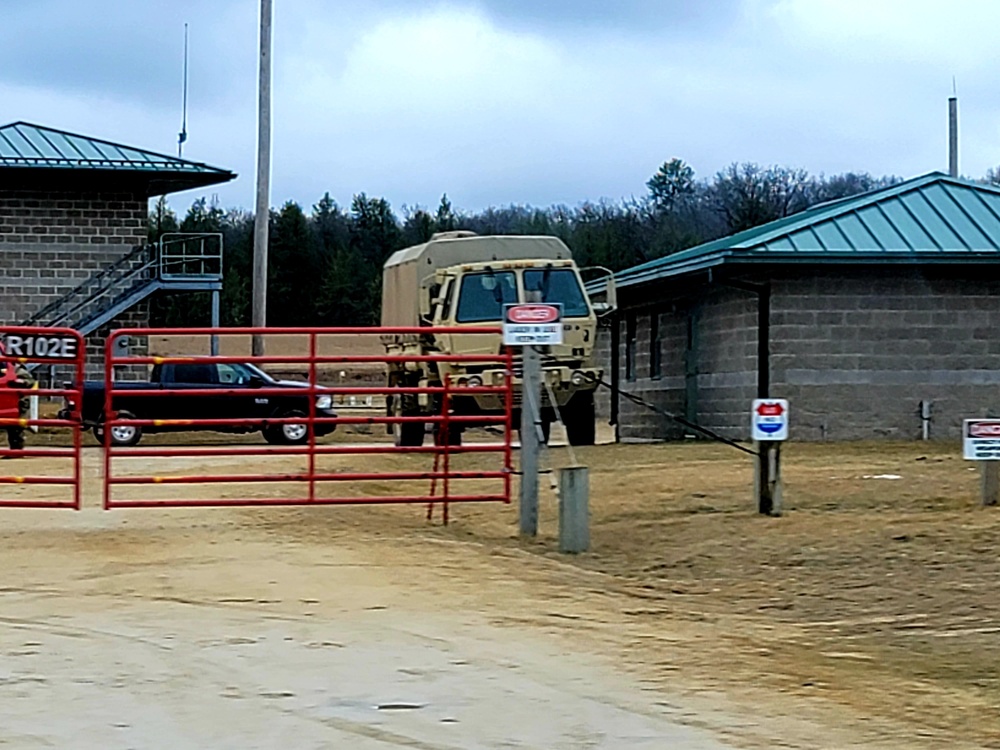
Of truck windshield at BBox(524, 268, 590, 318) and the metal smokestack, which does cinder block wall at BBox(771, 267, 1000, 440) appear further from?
the metal smokestack

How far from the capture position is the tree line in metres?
68.3

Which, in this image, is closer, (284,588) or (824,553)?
(284,588)

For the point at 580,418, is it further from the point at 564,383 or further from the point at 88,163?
the point at 88,163

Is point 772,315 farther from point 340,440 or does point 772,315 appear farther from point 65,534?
point 65,534

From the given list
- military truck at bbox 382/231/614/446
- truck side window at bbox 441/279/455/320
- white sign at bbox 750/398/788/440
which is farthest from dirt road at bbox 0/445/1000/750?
truck side window at bbox 441/279/455/320

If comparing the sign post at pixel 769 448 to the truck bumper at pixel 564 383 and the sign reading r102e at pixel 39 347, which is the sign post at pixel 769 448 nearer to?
the sign reading r102e at pixel 39 347

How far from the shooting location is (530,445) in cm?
1357

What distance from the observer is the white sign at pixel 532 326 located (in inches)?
523

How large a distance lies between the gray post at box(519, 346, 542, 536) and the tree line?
159 feet

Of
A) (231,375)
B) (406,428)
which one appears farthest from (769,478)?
(231,375)

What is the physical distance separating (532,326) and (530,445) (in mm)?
993

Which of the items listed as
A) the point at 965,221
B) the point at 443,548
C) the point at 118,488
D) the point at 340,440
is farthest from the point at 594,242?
the point at 443,548

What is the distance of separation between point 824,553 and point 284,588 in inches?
156

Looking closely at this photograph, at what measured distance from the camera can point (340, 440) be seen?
32.2 m
